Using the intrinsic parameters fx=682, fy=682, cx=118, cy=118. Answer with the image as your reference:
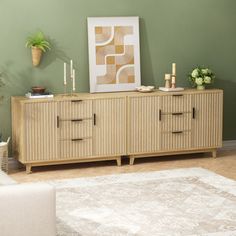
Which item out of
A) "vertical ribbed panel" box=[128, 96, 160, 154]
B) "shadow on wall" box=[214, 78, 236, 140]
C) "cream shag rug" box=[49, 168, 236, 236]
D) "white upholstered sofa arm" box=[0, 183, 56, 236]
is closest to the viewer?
"white upholstered sofa arm" box=[0, 183, 56, 236]

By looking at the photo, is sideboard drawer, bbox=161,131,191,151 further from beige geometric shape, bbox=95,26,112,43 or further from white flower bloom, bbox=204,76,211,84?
beige geometric shape, bbox=95,26,112,43

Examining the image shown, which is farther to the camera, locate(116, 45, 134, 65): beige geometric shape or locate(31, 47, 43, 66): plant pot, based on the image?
locate(116, 45, 134, 65): beige geometric shape

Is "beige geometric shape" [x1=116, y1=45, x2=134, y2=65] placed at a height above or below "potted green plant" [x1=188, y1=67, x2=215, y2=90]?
above

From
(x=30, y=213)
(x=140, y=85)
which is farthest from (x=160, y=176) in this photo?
(x=30, y=213)

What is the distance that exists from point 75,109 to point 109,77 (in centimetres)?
65

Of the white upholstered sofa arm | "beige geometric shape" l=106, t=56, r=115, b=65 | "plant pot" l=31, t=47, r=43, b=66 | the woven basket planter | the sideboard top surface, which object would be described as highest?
"plant pot" l=31, t=47, r=43, b=66

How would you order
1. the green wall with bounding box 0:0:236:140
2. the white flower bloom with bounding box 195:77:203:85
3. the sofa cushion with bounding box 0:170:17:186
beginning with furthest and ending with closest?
1. the white flower bloom with bounding box 195:77:203:85
2. the green wall with bounding box 0:0:236:140
3. the sofa cushion with bounding box 0:170:17:186

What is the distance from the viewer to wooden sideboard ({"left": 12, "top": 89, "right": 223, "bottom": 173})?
6938 millimetres

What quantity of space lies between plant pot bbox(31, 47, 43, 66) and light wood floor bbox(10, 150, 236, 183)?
1120mm

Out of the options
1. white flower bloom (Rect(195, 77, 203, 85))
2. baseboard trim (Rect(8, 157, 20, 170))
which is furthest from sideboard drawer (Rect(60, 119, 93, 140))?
white flower bloom (Rect(195, 77, 203, 85))

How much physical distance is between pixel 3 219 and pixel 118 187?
96.5 inches

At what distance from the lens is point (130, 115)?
23.9 feet

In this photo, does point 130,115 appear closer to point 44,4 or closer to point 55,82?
point 55,82

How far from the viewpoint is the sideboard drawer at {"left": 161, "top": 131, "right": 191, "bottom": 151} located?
748cm
